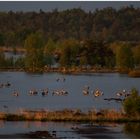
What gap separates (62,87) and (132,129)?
36.5 ft

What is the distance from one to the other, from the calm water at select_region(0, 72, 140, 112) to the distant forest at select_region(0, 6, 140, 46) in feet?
46.1

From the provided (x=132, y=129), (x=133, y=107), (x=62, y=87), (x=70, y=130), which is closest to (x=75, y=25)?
(x=62, y=87)

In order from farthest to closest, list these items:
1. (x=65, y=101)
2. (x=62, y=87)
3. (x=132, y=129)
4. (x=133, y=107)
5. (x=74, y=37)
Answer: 1. (x=74, y=37)
2. (x=62, y=87)
3. (x=65, y=101)
4. (x=133, y=107)
5. (x=132, y=129)

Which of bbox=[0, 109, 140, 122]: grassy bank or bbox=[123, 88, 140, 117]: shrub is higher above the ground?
bbox=[123, 88, 140, 117]: shrub

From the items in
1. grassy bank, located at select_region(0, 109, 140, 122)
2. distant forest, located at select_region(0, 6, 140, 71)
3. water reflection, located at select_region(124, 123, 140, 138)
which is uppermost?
distant forest, located at select_region(0, 6, 140, 71)

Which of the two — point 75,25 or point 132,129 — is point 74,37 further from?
point 132,129

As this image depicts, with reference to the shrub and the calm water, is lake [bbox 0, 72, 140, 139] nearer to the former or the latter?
the calm water

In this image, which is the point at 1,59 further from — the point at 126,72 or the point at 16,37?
the point at 16,37

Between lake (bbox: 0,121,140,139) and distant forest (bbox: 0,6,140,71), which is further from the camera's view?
distant forest (bbox: 0,6,140,71)

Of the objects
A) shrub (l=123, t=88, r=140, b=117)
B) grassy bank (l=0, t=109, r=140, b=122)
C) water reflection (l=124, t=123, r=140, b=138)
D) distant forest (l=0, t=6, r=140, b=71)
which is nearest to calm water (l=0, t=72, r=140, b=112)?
grassy bank (l=0, t=109, r=140, b=122)

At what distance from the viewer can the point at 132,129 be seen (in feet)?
46.8

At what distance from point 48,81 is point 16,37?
58.3ft

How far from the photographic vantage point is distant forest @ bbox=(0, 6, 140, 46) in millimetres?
45131

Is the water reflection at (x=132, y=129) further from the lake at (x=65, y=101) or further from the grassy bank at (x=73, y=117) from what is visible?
the grassy bank at (x=73, y=117)
